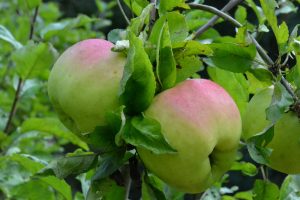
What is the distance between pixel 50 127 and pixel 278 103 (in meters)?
0.74

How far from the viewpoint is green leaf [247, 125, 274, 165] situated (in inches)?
29.5

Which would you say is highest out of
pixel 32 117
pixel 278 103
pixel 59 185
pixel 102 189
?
pixel 278 103

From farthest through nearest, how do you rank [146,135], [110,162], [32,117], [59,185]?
[32,117] < [59,185] < [110,162] < [146,135]

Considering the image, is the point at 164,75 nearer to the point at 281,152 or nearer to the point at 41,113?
the point at 281,152

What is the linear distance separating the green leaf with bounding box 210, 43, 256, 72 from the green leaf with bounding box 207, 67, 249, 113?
0.34ft

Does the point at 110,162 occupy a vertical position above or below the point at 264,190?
above

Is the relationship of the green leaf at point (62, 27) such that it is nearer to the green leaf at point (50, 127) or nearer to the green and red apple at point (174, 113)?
the green leaf at point (50, 127)

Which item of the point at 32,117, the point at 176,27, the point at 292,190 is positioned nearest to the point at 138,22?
the point at 176,27

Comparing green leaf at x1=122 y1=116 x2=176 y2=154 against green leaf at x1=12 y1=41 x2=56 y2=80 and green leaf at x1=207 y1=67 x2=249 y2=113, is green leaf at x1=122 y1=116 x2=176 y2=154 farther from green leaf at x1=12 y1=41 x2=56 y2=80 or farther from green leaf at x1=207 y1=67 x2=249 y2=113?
green leaf at x1=12 y1=41 x2=56 y2=80

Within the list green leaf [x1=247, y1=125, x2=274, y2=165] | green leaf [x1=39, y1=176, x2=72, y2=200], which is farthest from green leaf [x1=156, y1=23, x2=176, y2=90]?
green leaf [x1=39, y1=176, x2=72, y2=200]

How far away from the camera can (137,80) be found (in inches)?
28.5

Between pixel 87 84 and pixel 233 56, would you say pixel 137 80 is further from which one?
pixel 233 56

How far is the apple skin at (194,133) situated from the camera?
70 centimetres

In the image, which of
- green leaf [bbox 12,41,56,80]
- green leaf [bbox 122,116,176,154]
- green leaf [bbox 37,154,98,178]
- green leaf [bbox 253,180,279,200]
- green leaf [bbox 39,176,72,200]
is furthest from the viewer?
green leaf [bbox 12,41,56,80]
